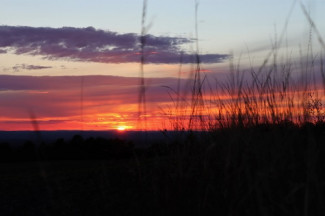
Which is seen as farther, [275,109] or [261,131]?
[275,109]

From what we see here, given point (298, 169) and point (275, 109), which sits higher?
point (275, 109)

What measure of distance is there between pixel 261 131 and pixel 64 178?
61.9 inches

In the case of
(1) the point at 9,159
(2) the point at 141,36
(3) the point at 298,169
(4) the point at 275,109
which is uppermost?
(2) the point at 141,36

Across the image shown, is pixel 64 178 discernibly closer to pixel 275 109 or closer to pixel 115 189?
pixel 115 189

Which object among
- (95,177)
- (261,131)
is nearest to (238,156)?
(261,131)

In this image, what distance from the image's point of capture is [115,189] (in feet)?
10.4

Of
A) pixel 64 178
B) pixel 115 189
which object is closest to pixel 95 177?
pixel 64 178

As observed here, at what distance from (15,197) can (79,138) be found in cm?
214

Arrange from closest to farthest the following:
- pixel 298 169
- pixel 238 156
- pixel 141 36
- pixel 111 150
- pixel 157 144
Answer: pixel 298 169 → pixel 238 156 → pixel 141 36 → pixel 157 144 → pixel 111 150

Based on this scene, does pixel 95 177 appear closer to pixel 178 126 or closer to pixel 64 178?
pixel 64 178

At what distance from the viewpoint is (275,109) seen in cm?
346

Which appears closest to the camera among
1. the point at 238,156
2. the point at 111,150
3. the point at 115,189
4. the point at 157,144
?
the point at 238,156

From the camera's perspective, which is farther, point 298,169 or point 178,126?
point 178,126

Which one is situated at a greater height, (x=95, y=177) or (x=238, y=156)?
(x=238, y=156)
